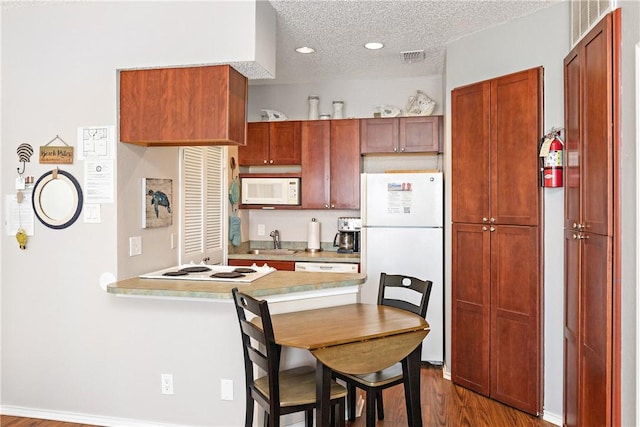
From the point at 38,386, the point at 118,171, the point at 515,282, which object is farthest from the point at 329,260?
the point at 38,386

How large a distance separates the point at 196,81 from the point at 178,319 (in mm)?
1433

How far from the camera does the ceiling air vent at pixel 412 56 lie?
4.18 metres

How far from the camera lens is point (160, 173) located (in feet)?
11.2

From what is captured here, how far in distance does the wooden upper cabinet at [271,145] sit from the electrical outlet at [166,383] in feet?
8.77

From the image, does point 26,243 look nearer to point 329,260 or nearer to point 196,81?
point 196,81

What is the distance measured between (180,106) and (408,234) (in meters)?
2.31

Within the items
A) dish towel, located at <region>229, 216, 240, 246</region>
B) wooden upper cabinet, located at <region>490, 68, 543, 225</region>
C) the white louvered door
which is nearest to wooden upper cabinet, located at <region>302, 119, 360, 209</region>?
dish towel, located at <region>229, 216, 240, 246</region>

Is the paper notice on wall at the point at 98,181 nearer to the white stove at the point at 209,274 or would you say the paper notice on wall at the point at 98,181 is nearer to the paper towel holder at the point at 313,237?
the white stove at the point at 209,274

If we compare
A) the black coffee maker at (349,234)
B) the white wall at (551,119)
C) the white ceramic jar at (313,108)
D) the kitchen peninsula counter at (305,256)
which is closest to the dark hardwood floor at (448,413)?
the white wall at (551,119)

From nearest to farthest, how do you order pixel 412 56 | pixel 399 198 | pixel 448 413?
pixel 448 413 < pixel 412 56 < pixel 399 198

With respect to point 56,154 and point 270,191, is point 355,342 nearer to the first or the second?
point 56,154

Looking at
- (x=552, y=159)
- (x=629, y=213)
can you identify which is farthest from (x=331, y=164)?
(x=629, y=213)

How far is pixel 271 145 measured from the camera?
16.7ft

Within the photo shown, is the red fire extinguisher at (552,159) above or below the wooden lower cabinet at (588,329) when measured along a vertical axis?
above
